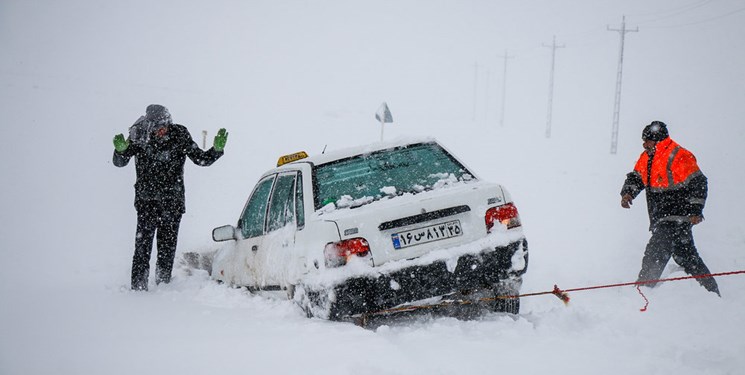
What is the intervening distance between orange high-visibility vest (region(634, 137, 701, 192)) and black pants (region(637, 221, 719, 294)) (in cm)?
40

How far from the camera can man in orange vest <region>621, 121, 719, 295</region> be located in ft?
17.8

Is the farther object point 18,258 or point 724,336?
point 18,258

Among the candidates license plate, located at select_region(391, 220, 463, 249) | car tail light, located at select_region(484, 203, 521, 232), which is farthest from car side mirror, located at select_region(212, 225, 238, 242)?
car tail light, located at select_region(484, 203, 521, 232)

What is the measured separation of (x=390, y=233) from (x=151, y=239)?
333 cm

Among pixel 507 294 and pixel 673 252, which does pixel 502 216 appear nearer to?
pixel 507 294

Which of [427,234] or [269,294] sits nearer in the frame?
[427,234]

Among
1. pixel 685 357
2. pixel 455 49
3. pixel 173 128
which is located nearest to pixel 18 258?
pixel 173 128

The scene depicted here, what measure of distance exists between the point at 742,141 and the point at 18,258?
3010cm

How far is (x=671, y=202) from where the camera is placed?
556cm

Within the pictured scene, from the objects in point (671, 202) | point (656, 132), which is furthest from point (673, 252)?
point (656, 132)

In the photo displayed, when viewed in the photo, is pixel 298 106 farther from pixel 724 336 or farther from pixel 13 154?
pixel 724 336

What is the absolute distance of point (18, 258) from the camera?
7379 millimetres

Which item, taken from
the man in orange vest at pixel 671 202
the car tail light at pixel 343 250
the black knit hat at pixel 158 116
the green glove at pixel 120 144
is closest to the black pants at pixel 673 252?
the man in orange vest at pixel 671 202

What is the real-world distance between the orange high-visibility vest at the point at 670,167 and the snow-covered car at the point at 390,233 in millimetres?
2177
